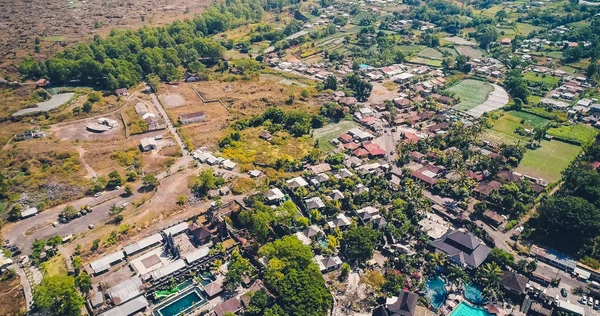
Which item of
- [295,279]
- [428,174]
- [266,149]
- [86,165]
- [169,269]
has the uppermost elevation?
[295,279]

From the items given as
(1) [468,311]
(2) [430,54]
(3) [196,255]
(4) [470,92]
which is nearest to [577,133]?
(4) [470,92]

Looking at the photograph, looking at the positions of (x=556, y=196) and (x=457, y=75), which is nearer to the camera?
(x=556, y=196)

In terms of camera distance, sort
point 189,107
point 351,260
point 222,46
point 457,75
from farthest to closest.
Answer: point 222,46, point 457,75, point 189,107, point 351,260

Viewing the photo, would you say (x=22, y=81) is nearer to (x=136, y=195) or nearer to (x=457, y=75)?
(x=136, y=195)

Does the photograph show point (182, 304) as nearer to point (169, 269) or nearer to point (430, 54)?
point (169, 269)

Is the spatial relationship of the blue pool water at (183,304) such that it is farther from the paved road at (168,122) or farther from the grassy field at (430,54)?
the grassy field at (430,54)

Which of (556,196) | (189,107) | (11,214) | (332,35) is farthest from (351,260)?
(332,35)

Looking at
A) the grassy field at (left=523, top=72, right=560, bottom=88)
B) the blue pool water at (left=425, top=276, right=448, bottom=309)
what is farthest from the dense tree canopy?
the grassy field at (left=523, top=72, right=560, bottom=88)
